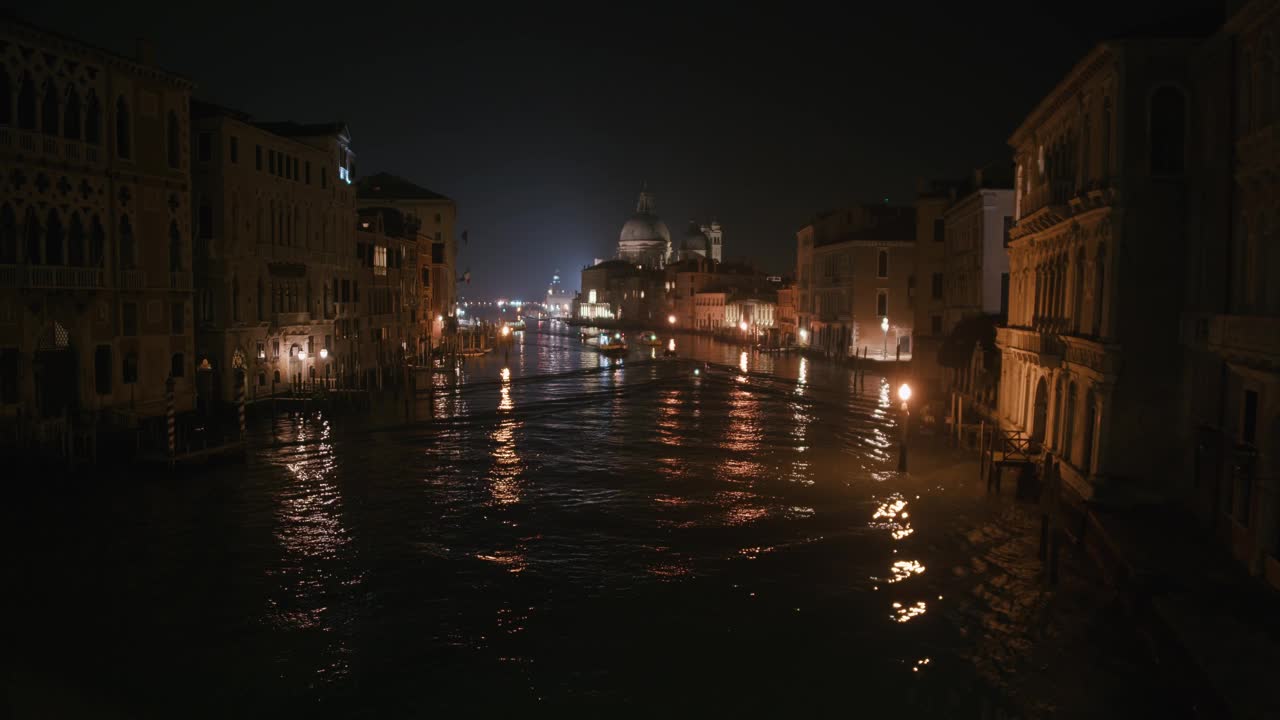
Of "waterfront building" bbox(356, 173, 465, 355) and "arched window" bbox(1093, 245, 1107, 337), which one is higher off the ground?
"waterfront building" bbox(356, 173, 465, 355)

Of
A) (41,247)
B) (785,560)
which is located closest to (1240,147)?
(785,560)

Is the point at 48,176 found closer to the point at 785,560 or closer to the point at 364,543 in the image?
the point at 364,543

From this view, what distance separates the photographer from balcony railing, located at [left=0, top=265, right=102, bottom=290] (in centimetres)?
2145

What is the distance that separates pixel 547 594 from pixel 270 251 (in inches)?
925

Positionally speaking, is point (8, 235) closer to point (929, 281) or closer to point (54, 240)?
point (54, 240)

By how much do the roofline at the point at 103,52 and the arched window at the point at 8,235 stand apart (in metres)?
4.16

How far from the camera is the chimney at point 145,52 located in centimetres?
2591

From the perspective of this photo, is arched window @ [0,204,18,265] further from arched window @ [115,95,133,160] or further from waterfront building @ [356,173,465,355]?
waterfront building @ [356,173,465,355]

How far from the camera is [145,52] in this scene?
26156mm

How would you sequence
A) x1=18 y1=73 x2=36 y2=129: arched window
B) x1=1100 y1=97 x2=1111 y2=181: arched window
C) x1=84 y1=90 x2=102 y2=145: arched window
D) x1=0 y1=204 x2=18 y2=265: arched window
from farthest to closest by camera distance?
x1=84 y1=90 x2=102 y2=145: arched window
x1=18 y1=73 x2=36 y2=129: arched window
x1=0 y1=204 x2=18 y2=265: arched window
x1=1100 y1=97 x2=1111 y2=181: arched window

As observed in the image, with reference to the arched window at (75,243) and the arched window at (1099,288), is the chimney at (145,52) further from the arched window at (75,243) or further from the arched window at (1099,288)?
the arched window at (1099,288)

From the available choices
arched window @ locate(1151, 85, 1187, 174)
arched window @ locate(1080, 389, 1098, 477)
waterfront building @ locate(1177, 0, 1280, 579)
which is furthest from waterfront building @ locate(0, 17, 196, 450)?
arched window @ locate(1151, 85, 1187, 174)

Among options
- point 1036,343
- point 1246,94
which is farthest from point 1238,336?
point 1036,343

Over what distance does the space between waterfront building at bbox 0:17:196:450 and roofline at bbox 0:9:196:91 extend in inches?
1.5
